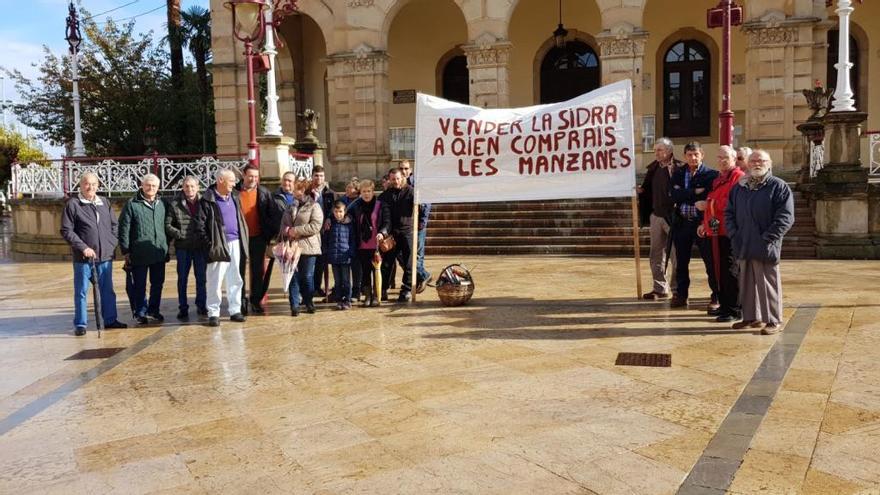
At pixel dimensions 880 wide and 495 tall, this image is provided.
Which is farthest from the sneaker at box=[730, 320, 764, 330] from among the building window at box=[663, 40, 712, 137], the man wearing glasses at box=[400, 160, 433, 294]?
the building window at box=[663, 40, 712, 137]

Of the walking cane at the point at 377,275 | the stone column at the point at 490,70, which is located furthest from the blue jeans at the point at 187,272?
the stone column at the point at 490,70

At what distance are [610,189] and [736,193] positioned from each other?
1.81 meters

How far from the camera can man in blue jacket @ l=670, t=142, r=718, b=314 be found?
25.4 ft

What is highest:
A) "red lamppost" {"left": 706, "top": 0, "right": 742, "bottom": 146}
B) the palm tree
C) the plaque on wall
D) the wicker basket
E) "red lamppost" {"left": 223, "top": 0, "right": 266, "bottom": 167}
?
the palm tree

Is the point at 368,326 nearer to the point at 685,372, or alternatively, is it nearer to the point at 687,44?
the point at 685,372

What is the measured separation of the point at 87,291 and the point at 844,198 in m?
12.2

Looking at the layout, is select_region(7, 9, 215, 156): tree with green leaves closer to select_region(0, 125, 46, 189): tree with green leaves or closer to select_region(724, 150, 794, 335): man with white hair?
select_region(0, 125, 46, 189): tree with green leaves

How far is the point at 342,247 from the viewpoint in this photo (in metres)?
8.66

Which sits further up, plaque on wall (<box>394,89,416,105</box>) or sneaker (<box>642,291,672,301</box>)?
plaque on wall (<box>394,89,416,105</box>)

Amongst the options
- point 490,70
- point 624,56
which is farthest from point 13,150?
point 624,56

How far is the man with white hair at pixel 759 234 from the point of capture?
21.5ft

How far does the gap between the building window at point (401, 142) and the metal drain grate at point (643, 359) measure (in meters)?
15.0

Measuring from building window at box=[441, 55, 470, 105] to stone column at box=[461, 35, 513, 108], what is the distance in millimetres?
3647

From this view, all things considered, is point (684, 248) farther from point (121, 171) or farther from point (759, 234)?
point (121, 171)
